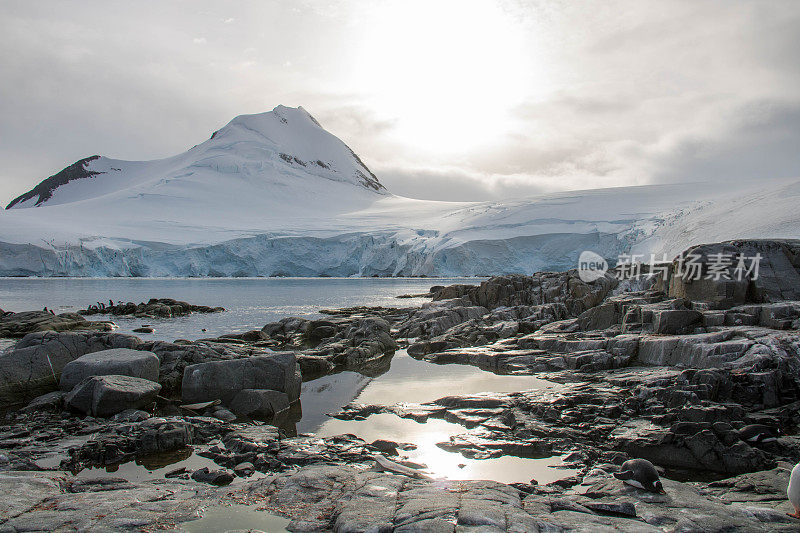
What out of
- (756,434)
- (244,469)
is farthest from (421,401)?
(756,434)

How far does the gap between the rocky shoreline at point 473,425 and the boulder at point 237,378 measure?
0.03m

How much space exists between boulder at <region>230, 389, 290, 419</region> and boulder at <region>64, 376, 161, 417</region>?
136cm

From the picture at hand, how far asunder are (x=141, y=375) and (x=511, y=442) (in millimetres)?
6198

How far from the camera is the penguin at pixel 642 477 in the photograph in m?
4.44

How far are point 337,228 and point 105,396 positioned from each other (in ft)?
204

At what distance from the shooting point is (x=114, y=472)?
17.9 ft

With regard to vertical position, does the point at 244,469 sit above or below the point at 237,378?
below

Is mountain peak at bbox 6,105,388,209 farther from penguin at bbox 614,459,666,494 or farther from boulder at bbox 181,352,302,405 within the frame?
penguin at bbox 614,459,666,494

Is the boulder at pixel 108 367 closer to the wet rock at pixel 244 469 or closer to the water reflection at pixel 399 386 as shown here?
the water reflection at pixel 399 386

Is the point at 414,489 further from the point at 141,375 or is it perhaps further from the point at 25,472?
the point at 141,375

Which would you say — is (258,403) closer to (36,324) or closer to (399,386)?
(399,386)

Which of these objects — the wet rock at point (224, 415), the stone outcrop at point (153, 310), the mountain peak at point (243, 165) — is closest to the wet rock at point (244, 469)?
the wet rock at point (224, 415)

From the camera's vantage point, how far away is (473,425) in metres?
7.07

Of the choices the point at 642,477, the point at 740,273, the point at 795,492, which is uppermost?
the point at 740,273
